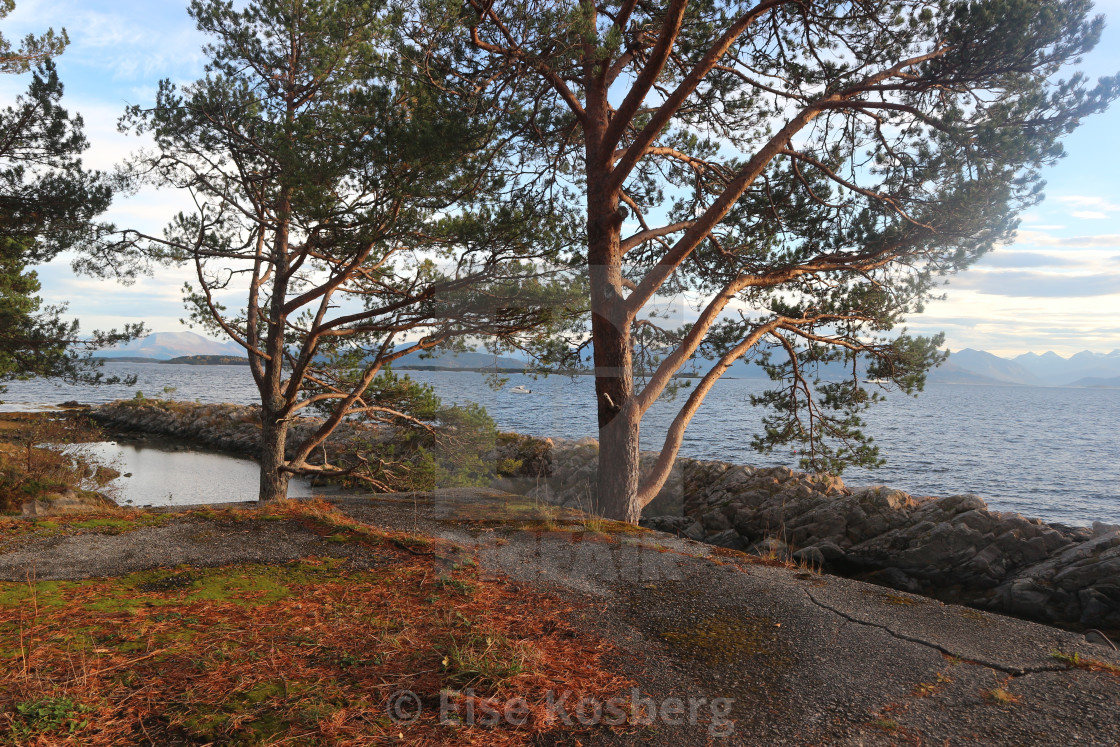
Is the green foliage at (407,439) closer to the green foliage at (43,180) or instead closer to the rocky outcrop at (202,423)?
the green foliage at (43,180)

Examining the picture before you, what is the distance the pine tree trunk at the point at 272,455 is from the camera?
9.82 metres

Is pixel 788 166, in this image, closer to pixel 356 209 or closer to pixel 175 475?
pixel 356 209

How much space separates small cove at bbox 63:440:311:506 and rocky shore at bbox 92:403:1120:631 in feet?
30.5

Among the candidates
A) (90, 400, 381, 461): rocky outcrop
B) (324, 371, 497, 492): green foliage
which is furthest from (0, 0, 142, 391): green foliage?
(90, 400, 381, 461): rocky outcrop

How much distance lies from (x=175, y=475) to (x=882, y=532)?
21972 mm

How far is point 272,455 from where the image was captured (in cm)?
988

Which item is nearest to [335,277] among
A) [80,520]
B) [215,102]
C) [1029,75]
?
[215,102]

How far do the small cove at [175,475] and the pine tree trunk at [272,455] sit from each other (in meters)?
5.62

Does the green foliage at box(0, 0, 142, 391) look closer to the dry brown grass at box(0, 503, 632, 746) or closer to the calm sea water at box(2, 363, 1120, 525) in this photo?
the calm sea water at box(2, 363, 1120, 525)

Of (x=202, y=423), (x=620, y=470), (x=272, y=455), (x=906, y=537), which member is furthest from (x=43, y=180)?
(x=202, y=423)

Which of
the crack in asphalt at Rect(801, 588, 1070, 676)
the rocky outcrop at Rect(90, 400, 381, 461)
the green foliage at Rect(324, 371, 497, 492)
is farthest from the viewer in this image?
the rocky outcrop at Rect(90, 400, 381, 461)

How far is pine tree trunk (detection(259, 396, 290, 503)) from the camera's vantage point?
9.82 m

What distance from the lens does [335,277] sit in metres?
9.09

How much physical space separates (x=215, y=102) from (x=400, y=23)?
3623mm
